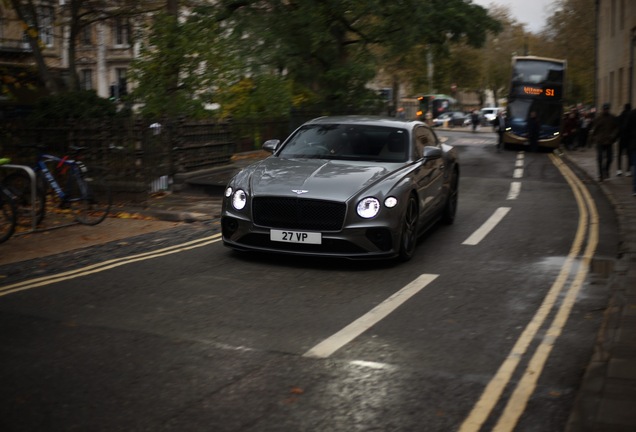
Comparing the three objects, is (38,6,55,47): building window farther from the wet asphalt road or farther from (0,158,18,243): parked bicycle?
the wet asphalt road

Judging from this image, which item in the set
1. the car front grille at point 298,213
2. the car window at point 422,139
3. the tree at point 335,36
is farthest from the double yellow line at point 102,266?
the tree at point 335,36

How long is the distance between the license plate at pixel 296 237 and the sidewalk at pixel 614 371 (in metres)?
2.95

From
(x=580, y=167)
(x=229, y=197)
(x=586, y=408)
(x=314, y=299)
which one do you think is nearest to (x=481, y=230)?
(x=229, y=197)

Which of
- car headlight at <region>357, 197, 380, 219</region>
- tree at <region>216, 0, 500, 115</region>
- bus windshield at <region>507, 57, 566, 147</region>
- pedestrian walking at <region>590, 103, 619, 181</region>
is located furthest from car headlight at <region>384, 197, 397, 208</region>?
bus windshield at <region>507, 57, 566, 147</region>

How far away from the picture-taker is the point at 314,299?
7637 mm

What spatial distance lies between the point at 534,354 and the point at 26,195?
8.22 meters

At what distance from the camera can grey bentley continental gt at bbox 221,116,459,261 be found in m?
8.84

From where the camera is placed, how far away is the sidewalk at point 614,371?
4361mm

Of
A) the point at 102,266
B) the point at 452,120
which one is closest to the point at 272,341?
the point at 102,266

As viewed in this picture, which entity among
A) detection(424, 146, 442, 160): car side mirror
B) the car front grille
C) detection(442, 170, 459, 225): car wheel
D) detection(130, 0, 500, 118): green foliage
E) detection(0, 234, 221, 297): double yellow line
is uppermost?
detection(130, 0, 500, 118): green foliage

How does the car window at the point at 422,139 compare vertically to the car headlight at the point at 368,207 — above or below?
above

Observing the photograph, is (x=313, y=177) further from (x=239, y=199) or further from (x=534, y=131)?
(x=534, y=131)

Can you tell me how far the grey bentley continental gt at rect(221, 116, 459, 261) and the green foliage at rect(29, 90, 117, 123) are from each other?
7.46 m

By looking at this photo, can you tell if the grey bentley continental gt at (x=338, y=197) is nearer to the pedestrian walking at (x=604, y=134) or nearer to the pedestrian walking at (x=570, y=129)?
the pedestrian walking at (x=604, y=134)
